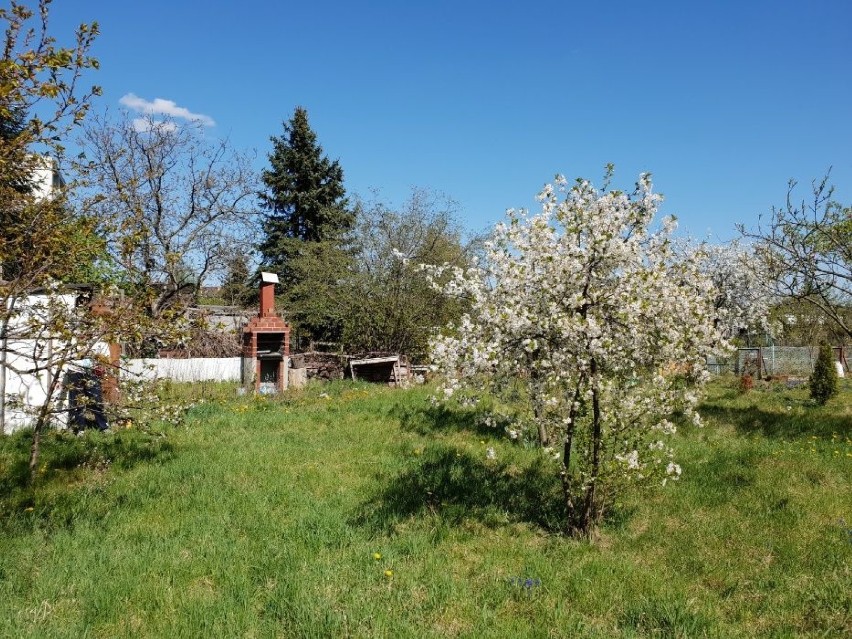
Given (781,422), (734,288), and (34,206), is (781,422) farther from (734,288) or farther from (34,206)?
(734,288)

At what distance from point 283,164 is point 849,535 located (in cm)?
3042

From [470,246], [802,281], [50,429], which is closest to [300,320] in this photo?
[470,246]

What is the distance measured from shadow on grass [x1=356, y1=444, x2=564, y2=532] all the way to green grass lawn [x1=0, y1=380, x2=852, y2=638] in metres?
0.03

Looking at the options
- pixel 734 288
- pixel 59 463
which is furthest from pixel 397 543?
pixel 734 288

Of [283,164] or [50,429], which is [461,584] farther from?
[283,164]

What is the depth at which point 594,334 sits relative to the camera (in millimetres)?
4926

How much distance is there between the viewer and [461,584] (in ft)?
15.3

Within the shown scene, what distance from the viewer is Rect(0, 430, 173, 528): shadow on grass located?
614cm

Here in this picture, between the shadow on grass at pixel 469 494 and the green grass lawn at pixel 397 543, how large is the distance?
34 mm

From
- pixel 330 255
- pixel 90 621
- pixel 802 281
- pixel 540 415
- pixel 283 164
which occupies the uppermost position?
pixel 283 164

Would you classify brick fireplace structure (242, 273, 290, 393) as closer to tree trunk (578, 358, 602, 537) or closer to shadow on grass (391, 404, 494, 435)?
shadow on grass (391, 404, 494, 435)

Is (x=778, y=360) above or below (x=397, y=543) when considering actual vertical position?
above

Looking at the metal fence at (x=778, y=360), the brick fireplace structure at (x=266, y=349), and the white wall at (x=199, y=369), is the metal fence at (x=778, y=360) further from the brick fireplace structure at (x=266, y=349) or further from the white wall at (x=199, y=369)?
the white wall at (x=199, y=369)

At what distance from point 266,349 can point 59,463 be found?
32.4ft
